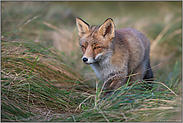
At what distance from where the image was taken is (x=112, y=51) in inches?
182

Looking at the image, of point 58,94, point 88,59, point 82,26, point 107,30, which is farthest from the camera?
point 82,26

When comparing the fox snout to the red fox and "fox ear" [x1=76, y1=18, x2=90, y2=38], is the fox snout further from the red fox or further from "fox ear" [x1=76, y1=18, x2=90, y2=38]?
"fox ear" [x1=76, y1=18, x2=90, y2=38]

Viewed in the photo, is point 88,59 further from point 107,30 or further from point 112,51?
point 107,30

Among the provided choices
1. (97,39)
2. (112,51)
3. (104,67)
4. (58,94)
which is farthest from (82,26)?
(58,94)

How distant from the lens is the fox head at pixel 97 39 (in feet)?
14.3

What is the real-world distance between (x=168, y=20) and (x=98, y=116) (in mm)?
7353

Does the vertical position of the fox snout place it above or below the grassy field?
above

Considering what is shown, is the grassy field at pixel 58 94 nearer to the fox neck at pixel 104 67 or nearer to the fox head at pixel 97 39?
the fox neck at pixel 104 67

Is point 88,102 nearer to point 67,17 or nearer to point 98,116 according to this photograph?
point 98,116

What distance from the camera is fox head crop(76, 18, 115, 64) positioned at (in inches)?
171

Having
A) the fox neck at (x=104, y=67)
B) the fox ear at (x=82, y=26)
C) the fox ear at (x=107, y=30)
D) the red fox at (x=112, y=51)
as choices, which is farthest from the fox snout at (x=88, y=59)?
the fox ear at (x=82, y=26)

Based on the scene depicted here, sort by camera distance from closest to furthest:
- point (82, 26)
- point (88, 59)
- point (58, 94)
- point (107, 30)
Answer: point (88, 59) → point (58, 94) → point (107, 30) → point (82, 26)

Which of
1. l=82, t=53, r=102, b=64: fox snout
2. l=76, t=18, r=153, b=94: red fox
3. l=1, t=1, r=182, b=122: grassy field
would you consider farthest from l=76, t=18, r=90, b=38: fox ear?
l=1, t=1, r=182, b=122: grassy field

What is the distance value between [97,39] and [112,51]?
1.47 ft
